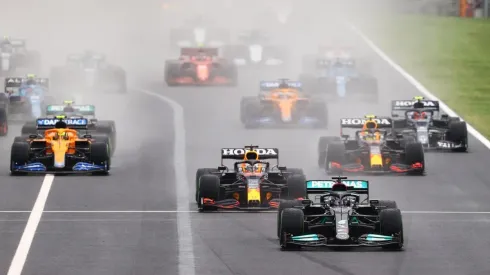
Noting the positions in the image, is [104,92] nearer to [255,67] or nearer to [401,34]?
[255,67]

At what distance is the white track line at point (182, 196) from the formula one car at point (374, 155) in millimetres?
3701

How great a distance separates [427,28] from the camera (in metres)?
90.2

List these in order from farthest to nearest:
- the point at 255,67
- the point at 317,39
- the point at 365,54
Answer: the point at 317,39 → the point at 365,54 → the point at 255,67

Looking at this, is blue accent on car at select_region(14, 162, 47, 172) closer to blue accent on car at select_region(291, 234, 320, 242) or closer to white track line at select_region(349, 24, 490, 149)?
blue accent on car at select_region(291, 234, 320, 242)

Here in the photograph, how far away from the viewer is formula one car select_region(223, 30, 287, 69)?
75.0 metres

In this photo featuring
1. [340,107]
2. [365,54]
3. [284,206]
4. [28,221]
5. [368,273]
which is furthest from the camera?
[365,54]

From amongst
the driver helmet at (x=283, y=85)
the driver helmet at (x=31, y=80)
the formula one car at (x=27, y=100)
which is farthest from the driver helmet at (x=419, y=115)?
the driver helmet at (x=31, y=80)

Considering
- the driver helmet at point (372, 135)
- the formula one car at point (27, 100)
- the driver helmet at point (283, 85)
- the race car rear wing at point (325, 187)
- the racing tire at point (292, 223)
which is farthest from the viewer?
the formula one car at point (27, 100)

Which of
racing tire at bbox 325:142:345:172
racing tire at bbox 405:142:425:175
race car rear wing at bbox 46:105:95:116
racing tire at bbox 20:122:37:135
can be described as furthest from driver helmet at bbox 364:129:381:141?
racing tire at bbox 20:122:37:135

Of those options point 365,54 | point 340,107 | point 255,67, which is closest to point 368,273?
point 340,107

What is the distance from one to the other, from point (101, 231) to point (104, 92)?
3095 centimetres

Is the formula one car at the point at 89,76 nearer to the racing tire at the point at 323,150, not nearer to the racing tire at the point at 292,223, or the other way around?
the racing tire at the point at 323,150

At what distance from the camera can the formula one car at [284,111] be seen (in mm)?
53094

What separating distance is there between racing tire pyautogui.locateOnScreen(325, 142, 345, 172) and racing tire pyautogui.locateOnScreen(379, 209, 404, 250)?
1144cm
